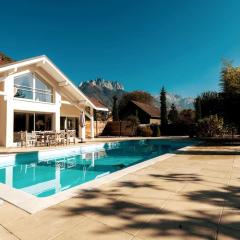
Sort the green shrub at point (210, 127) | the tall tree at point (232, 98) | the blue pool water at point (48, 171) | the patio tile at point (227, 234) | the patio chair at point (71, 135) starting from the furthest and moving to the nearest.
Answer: the green shrub at point (210, 127)
the patio chair at point (71, 135)
the tall tree at point (232, 98)
the blue pool water at point (48, 171)
the patio tile at point (227, 234)

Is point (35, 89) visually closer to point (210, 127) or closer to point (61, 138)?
point (61, 138)

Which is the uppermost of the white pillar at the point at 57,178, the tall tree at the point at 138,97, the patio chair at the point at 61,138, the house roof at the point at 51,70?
the tall tree at the point at 138,97

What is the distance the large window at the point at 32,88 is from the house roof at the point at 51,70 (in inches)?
36.0

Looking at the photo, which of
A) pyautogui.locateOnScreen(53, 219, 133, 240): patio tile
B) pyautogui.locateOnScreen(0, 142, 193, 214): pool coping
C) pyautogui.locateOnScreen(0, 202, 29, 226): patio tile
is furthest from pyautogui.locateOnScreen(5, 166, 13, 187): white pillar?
pyautogui.locateOnScreen(53, 219, 133, 240): patio tile

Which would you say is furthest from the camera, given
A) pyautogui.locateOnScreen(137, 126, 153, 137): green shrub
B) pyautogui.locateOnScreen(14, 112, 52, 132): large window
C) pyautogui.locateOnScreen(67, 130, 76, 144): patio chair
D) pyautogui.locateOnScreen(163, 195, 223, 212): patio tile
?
pyautogui.locateOnScreen(137, 126, 153, 137): green shrub

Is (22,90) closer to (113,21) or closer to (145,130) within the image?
(113,21)

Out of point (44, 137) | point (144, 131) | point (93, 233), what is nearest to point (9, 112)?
point (44, 137)

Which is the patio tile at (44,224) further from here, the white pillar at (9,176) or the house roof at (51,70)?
the house roof at (51,70)

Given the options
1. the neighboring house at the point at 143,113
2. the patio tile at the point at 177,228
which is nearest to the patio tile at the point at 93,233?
the patio tile at the point at 177,228

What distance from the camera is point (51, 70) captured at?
18.7 meters

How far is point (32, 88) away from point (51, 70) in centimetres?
219

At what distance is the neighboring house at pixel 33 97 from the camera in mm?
15164

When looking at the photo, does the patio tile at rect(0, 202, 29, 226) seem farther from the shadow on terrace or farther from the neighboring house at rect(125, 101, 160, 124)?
the neighboring house at rect(125, 101, 160, 124)

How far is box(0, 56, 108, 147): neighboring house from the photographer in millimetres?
15164
